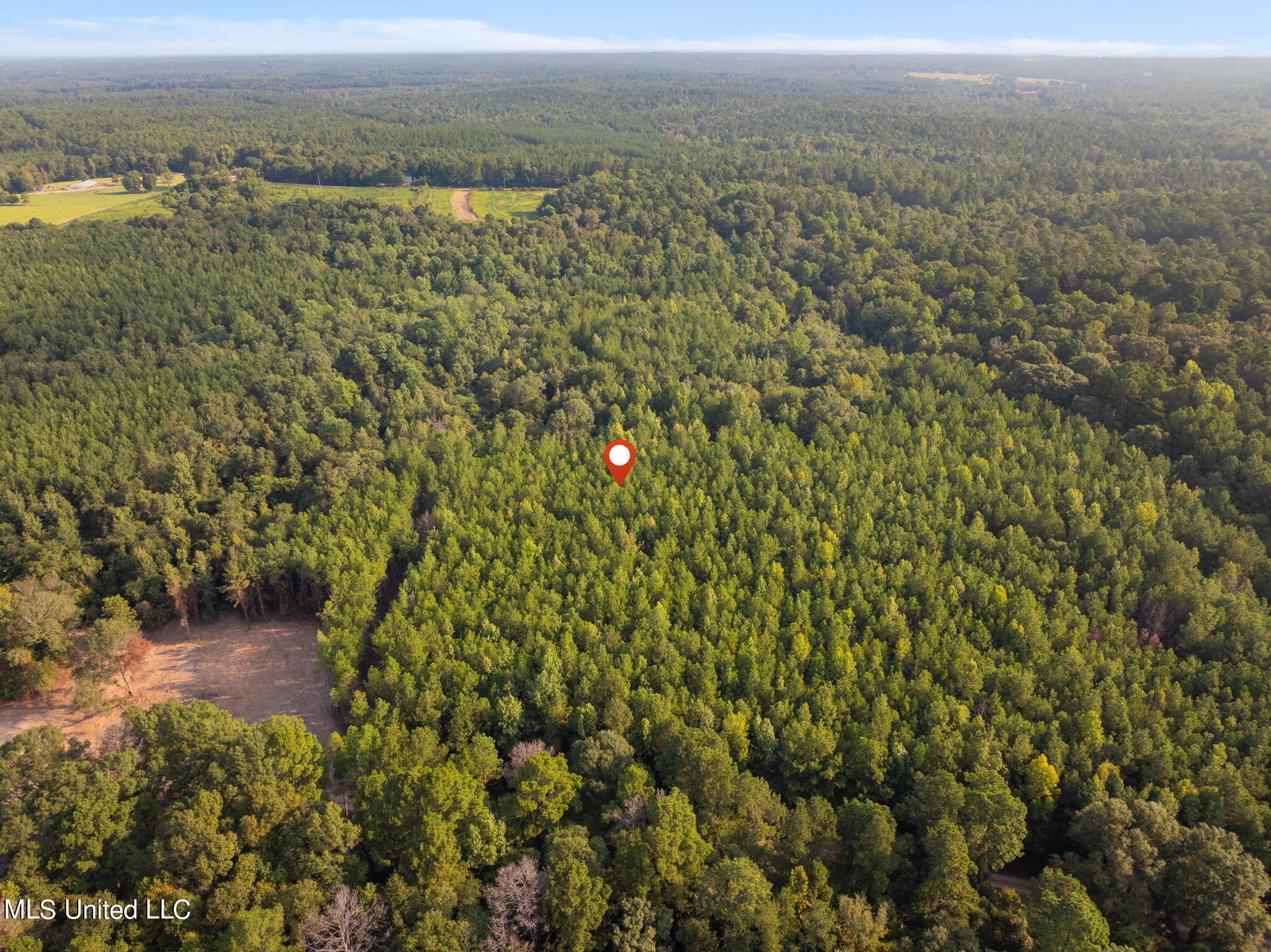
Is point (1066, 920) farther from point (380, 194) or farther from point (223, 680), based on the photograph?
point (380, 194)

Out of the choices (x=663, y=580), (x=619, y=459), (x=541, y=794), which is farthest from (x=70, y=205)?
(x=541, y=794)

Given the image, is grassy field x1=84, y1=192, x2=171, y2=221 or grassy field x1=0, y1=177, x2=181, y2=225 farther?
grassy field x1=0, y1=177, x2=181, y2=225

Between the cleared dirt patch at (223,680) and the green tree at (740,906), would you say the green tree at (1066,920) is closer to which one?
the green tree at (740,906)

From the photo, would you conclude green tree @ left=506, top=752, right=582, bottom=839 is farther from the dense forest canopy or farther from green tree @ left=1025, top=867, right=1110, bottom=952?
green tree @ left=1025, top=867, right=1110, bottom=952

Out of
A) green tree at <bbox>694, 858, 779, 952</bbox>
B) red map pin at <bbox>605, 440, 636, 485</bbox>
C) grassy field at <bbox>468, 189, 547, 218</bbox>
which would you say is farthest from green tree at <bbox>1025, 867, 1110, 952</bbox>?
grassy field at <bbox>468, 189, 547, 218</bbox>

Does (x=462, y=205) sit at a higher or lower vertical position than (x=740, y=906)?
higher
